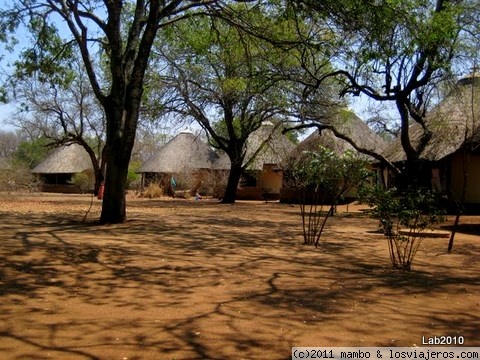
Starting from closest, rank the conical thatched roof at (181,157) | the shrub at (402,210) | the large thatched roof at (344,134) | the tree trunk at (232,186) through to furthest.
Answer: the shrub at (402,210) < the large thatched roof at (344,134) < the tree trunk at (232,186) < the conical thatched roof at (181,157)

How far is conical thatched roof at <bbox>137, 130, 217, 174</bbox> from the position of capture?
1508 inches

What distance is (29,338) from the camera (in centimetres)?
412

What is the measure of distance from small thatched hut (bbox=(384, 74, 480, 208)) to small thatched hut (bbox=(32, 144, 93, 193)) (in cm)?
3040

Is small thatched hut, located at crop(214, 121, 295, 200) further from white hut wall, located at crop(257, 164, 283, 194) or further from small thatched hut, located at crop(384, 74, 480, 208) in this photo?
small thatched hut, located at crop(384, 74, 480, 208)

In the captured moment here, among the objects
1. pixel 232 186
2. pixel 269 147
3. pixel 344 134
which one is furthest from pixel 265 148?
pixel 344 134

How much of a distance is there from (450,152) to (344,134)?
591 cm

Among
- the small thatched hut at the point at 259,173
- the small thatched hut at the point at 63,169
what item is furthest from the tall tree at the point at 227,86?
the small thatched hut at the point at 63,169

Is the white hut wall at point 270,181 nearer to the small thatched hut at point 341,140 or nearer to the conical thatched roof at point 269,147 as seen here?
the conical thatched roof at point 269,147

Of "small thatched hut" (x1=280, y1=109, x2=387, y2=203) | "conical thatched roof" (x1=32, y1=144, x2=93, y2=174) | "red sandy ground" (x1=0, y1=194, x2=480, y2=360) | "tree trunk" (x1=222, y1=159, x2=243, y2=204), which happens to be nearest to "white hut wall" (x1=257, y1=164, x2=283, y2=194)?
"small thatched hut" (x1=280, y1=109, x2=387, y2=203)

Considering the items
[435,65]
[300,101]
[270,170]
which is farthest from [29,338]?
[270,170]

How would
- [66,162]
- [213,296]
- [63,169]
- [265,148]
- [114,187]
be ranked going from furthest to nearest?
[66,162]
[63,169]
[265,148]
[114,187]
[213,296]

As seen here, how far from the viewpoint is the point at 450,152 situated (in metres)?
18.7

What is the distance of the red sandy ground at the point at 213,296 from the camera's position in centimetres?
412

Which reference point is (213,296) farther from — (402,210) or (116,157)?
(116,157)
